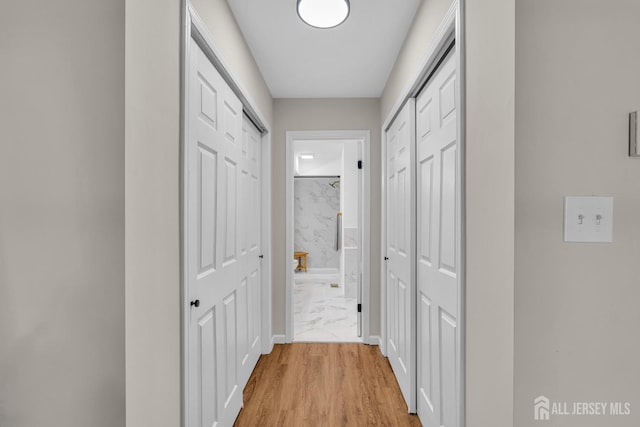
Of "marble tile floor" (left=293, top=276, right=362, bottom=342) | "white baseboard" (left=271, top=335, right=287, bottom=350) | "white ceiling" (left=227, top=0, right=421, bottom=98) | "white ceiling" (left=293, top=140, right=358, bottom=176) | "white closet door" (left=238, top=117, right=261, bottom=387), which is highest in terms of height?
"white ceiling" (left=227, top=0, right=421, bottom=98)

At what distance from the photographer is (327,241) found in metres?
7.23

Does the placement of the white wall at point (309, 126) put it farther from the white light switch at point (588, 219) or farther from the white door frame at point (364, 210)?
the white light switch at point (588, 219)

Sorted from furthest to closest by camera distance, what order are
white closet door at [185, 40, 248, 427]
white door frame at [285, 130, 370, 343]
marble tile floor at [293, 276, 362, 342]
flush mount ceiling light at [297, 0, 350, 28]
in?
marble tile floor at [293, 276, 362, 342], white door frame at [285, 130, 370, 343], flush mount ceiling light at [297, 0, 350, 28], white closet door at [185, 40, 248, 427]

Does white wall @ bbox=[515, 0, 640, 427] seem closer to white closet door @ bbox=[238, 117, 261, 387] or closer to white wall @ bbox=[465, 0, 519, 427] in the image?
white wall @ bbox=[465, 0, 519, 427]

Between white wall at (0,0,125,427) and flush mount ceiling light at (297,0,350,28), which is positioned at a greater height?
flush mount ceiling light at (297,0,350,28)

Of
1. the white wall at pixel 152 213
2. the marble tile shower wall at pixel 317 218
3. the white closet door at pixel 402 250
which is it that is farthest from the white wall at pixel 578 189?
the marble tile shower wall at pixel 317 218

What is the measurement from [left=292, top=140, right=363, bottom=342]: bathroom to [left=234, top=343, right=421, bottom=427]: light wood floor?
0.43 metres

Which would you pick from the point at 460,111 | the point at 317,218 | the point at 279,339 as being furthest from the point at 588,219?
the point at 317,218

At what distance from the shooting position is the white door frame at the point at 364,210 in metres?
3.25

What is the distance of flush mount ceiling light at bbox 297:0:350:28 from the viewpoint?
172 centimetres

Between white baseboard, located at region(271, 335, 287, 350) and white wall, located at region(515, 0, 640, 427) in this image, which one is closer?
white wall, located at region(515, 0, 640, 427)

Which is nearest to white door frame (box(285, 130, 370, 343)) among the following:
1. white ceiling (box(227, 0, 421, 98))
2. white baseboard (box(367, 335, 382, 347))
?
white baseboard (box(367, 335, 382, 347))

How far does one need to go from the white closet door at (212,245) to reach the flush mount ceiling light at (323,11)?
579 millimetres

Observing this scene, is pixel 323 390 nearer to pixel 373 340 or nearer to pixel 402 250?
pixel 373 340
